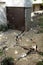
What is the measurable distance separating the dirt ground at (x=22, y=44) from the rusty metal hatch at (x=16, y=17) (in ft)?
1.15

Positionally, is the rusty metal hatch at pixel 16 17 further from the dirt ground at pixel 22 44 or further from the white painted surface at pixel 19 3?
the dirt ground at pixel 22 44

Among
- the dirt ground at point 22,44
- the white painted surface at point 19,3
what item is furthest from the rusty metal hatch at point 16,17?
the dirt ground at point 22,44

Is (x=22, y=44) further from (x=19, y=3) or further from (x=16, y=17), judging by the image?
(x=19, y=3)

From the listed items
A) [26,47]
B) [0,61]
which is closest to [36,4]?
[26,47]

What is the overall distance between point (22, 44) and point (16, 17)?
1676 mm

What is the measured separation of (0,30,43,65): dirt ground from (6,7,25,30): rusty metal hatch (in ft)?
1.15

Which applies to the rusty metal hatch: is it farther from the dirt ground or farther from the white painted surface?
the dirt ground

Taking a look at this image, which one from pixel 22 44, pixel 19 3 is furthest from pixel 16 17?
pixel 22 44

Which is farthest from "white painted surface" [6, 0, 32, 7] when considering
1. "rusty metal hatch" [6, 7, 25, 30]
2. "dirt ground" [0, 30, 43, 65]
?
"dirt ground" [0, 30, 43, 65]

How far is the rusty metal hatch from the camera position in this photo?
549cm

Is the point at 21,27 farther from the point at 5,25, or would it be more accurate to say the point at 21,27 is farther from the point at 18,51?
the point at 18,51

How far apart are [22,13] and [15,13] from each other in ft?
1.00

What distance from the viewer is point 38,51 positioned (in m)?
3.66

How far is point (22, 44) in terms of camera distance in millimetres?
4207
